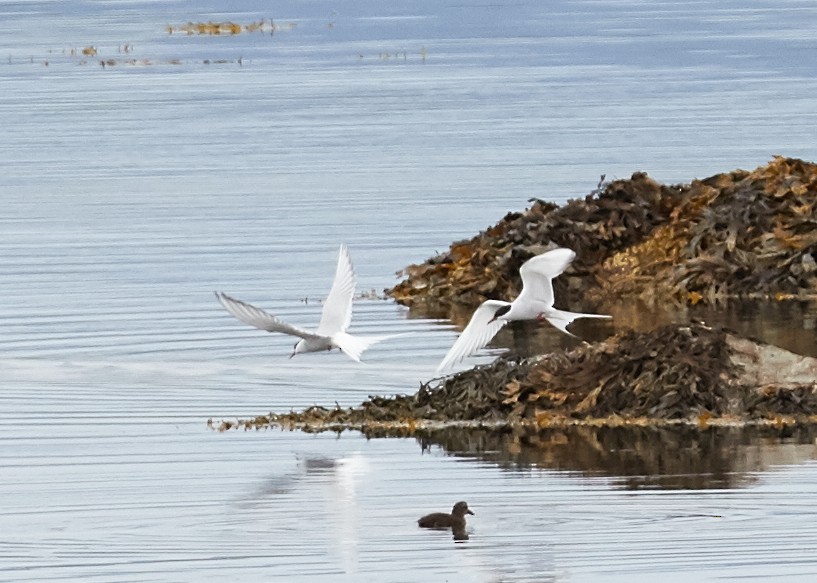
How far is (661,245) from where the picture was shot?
87.1ft

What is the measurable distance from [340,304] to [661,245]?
28.9 feet

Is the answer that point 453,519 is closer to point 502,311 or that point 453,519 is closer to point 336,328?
point 336,328

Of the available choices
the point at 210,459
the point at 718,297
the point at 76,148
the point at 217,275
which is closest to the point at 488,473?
the point at 210,459

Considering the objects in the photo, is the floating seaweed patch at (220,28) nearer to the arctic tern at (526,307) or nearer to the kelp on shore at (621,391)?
the kelp on shore at (621,391)

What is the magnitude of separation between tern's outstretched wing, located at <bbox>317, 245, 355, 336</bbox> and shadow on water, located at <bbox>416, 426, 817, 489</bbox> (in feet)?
3.15

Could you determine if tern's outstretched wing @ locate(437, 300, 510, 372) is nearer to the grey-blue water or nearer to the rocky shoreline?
the rocky shoreline

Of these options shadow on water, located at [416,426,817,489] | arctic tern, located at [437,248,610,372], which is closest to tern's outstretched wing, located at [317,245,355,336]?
arctic tern, located at [437,248,610,372]

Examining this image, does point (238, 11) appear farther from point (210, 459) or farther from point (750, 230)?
point (210, 459)

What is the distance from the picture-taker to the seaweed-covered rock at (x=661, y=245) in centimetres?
2566

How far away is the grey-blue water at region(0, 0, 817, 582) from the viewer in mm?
14617

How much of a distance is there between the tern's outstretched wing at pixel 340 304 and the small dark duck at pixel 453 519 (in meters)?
3.38

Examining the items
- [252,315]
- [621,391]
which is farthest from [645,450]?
[252,315]

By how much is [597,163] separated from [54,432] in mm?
24856

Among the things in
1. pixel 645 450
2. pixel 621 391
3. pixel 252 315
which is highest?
pixel 252 315
